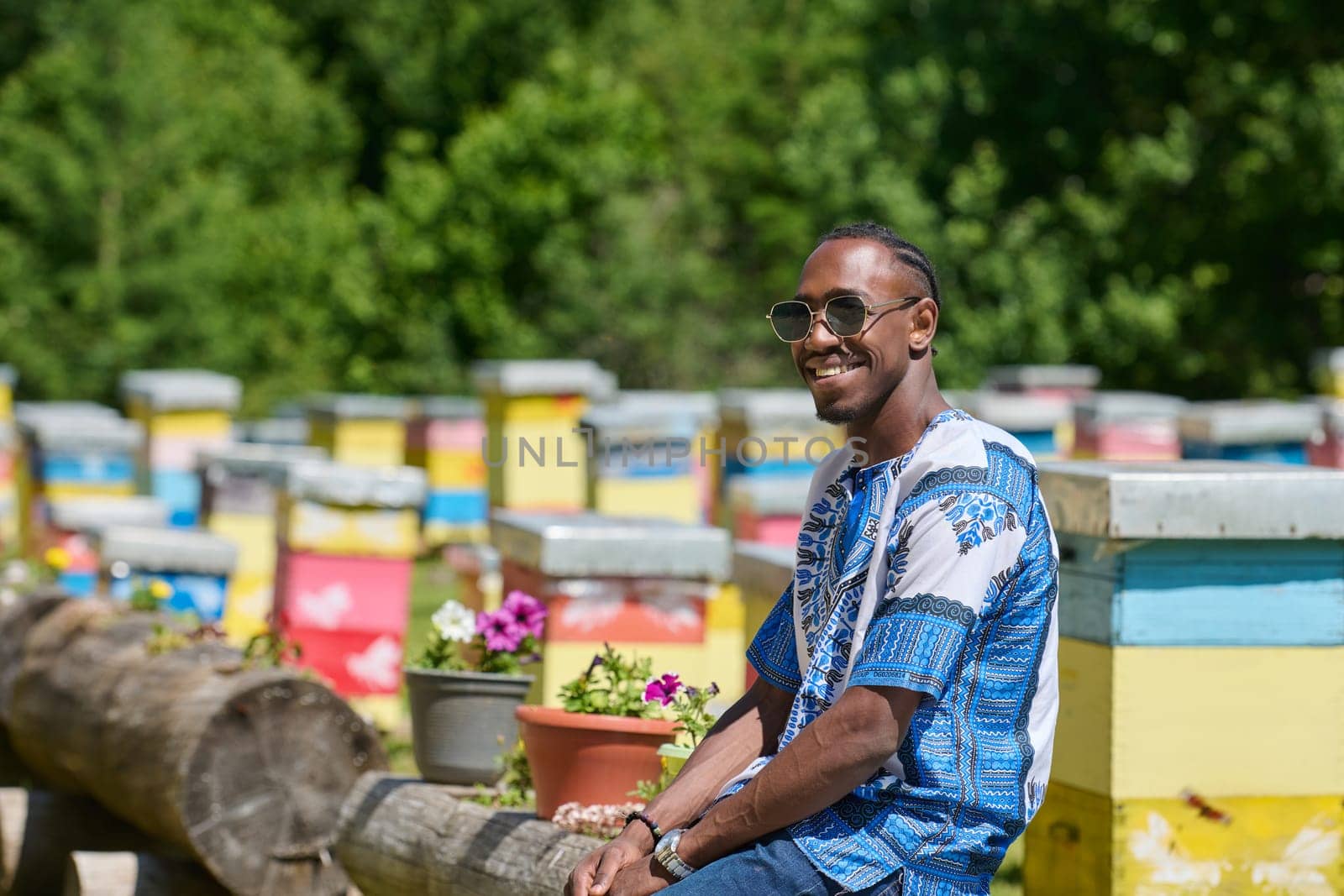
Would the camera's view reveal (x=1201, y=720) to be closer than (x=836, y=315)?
No

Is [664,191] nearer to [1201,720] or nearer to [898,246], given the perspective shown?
[1201,720]

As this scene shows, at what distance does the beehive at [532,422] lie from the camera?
12.7m

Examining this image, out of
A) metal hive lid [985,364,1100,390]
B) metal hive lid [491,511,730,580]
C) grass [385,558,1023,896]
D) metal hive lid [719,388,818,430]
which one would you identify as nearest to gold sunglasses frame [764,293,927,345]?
grass [385,558,1023,896]

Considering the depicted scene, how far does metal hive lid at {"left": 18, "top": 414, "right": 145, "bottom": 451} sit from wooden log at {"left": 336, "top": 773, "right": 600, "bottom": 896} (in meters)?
8.41

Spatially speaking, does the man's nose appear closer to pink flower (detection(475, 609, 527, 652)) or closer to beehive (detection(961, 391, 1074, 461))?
pink flower (detection(475, 609, 527, 652))

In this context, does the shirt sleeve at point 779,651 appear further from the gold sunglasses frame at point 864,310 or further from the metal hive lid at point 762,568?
the metal hive lid at point 762,568

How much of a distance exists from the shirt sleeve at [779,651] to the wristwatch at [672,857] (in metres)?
0.34

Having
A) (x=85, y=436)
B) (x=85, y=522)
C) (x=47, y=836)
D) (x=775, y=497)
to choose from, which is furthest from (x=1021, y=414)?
(x=85, y=436)

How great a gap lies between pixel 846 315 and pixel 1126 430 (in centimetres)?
858

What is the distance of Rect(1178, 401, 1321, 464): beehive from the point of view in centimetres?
973

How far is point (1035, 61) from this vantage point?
69.8 ft

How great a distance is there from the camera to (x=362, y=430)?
51.3ft

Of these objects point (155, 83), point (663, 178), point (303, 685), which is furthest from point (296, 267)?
point (303, 685)

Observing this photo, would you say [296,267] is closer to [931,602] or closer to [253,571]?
[253,571]
